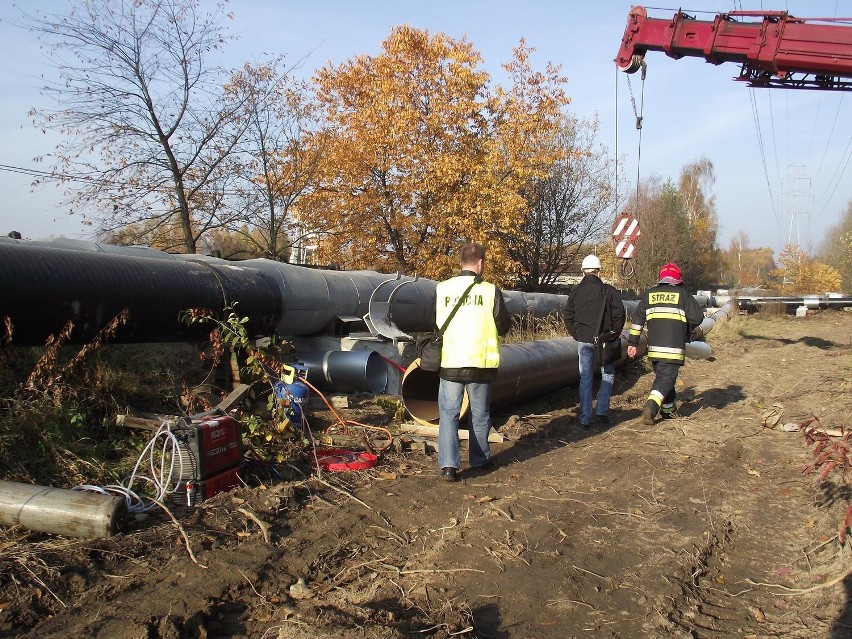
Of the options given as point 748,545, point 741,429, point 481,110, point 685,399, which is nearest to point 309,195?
point 481,110

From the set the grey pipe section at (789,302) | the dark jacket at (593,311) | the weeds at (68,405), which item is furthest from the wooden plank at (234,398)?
the grey pipe section at (789,302)

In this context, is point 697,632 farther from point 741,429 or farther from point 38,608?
point 741,429

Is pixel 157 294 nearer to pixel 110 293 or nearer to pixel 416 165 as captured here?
pixel 110 293

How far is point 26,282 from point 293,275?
3.81m

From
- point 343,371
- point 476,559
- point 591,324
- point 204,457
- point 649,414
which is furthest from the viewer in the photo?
point 343,371

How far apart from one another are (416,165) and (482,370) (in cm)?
1393

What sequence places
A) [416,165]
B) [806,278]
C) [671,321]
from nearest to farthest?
[671,321]
[416,165]
[806,278]

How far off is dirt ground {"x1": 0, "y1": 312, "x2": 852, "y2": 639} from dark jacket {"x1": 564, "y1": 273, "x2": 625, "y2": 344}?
72.2 inches

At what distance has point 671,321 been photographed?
25.9ft

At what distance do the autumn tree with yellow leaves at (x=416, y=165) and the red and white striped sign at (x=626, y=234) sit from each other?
16.4ft

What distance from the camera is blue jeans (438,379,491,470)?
5.40 metres

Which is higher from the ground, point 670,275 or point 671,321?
point 670,275

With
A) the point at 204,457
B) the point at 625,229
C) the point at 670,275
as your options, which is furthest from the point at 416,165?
the point at 204,457

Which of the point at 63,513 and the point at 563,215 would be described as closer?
the point at 63,513
